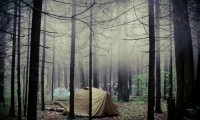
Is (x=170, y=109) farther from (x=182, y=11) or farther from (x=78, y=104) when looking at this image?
(x=78, y=104)

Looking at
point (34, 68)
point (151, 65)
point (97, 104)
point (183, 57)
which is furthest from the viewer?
point (97, 104)

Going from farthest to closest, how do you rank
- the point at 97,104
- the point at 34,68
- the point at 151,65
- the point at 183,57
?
1. the point at 97,104
2. the point at 183,57
3. the point at 151,65
4. the point at 34,68

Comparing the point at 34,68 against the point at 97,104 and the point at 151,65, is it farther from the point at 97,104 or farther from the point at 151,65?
the point at 97,104

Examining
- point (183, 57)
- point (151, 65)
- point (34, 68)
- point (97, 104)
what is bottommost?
point (97, 104)

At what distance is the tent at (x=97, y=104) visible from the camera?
603 inches

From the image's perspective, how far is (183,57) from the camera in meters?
10.9

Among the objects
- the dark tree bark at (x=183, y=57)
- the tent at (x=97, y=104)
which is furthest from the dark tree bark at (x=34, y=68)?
the tent at (x=97, y=104)

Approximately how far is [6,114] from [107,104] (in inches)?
244

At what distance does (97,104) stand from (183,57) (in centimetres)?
663

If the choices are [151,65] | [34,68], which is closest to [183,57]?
[151,65]

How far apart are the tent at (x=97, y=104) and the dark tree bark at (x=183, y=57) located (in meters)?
5.48

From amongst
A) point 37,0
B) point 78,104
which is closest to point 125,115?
point 78,104

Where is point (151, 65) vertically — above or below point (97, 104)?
above

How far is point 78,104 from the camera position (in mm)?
16344
